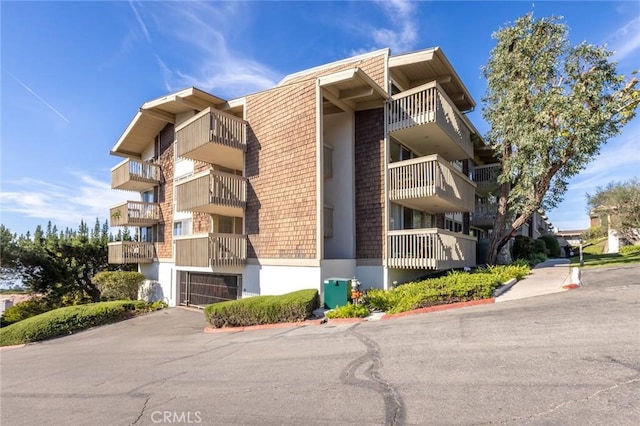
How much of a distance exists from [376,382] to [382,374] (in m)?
0.32

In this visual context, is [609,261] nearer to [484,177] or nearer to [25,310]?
[484,177]

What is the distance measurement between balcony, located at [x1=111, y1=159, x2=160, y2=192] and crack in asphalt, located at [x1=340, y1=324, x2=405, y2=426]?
57.3 feet

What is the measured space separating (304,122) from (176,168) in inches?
396

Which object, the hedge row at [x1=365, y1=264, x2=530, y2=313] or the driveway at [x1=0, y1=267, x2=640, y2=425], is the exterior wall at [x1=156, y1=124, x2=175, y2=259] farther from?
the hedge row at [x1=365, y1=264, x2=530, y2=313]

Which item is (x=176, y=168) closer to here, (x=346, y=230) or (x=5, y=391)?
(x=346, y=230)

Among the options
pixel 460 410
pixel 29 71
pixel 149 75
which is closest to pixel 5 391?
pixel 29 71

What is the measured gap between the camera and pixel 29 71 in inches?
388

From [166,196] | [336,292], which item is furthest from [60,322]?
[336,292]

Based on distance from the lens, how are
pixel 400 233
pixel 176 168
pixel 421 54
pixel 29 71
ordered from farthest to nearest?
pixel 176 168 < pixel 421 54 < pixel 400 233 < pixel 29 71

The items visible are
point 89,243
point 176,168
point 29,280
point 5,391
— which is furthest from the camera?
point 89,243

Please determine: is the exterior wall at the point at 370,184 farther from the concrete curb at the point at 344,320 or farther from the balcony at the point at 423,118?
the concrete curb at the point at 344,320

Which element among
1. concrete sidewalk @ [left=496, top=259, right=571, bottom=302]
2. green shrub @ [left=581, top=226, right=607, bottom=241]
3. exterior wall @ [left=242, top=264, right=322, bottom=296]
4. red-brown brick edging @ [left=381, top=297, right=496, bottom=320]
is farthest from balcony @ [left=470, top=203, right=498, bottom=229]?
green shrub @ [left=581, top=226, right=607, bottom=241]

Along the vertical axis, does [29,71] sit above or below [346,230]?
above

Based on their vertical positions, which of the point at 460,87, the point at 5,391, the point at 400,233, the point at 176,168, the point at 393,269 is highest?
the point at 460,87
